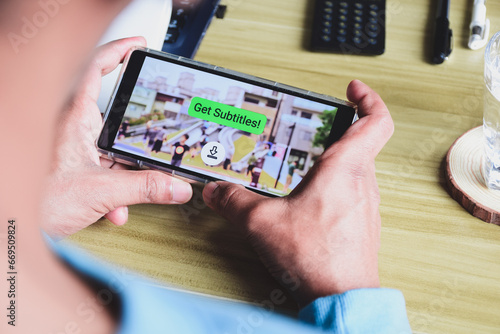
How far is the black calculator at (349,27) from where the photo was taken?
2.03 feet

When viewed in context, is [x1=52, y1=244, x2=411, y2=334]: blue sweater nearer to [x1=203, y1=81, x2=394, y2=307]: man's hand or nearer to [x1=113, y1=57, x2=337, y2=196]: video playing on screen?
[x1=203, y1=81, x2=394, y2=307]: man's hand

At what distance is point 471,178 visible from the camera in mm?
502

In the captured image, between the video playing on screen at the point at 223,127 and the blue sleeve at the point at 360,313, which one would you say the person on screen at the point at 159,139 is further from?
the blue sleeve at the point at 360,313

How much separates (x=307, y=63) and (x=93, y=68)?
292 mm

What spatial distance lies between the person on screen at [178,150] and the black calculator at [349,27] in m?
0.26

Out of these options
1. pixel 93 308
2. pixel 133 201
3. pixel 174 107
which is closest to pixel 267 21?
pixel 174 107

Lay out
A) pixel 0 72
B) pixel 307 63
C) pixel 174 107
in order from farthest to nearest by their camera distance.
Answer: pixel 307 63 < pixel 174 107 < pixel 0 72

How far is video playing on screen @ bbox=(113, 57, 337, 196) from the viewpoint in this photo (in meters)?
0.49

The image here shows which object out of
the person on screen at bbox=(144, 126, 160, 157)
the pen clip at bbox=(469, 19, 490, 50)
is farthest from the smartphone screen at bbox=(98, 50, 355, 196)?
the pen clip at bbox=(469, 19, 490, 50)

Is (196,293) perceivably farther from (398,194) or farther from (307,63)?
(307,63)

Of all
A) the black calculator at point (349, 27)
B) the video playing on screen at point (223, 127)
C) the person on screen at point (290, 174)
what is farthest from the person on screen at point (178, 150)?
the black calculator at point (349, 27)

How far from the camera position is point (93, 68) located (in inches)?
20.7

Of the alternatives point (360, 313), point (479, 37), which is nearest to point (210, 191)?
point (360, 313)

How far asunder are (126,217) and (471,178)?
40cm
